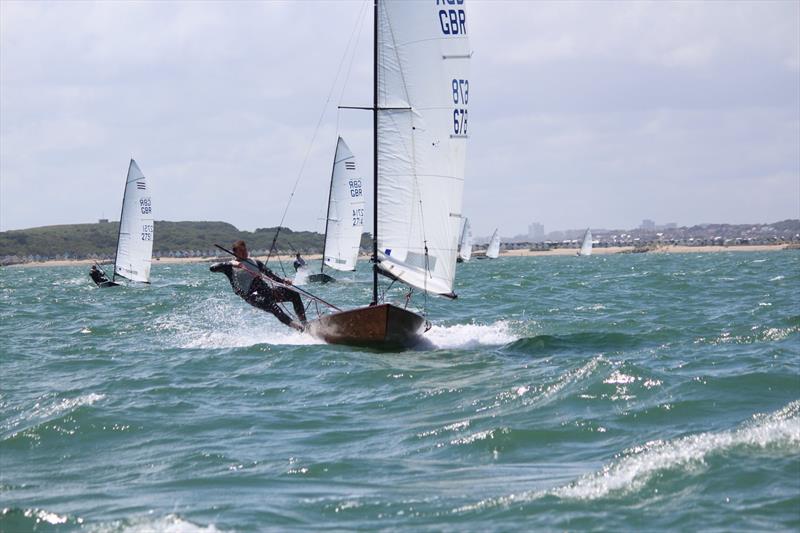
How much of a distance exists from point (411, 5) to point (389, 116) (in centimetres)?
184

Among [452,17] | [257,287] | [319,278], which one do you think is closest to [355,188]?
[319,278]

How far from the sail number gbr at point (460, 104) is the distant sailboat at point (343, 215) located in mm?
24755

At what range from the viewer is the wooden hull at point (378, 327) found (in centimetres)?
1628

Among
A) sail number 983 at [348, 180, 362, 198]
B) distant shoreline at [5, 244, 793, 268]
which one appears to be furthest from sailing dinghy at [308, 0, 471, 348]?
distant shoreline at [5, 244, 793, 268]

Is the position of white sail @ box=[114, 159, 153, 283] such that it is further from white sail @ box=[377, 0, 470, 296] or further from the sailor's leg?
white sail @ box=[377, 0, 470, 296]

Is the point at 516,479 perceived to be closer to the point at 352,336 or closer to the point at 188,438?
the point at 188,438

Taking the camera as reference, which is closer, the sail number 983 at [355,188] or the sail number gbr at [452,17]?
the sail number gbr at [452,17]

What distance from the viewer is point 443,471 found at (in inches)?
340

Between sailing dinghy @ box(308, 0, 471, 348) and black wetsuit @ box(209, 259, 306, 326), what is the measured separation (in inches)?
72.9

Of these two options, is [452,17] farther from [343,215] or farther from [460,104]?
[343,215]

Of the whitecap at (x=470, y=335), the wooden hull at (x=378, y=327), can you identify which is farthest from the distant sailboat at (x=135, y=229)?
the wooden hull at (x=378, y=327)

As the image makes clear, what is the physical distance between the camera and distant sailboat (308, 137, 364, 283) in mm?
41938

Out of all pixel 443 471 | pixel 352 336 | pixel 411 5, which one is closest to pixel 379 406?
pixel 443 471

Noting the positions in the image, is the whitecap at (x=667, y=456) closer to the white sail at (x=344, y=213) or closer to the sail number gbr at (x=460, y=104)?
the sail number gbr at (x=460, y=104)
